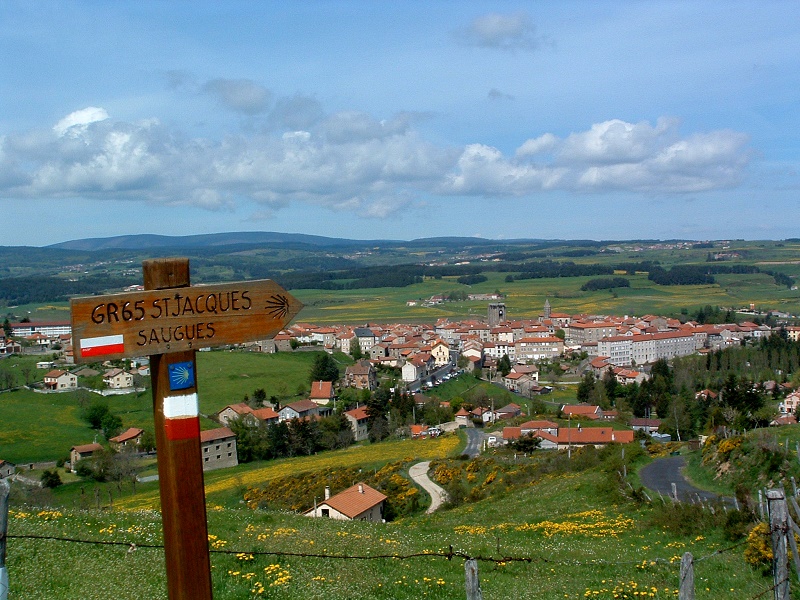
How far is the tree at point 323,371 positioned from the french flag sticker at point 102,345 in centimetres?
7097

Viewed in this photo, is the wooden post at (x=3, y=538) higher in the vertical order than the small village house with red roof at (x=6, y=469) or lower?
higher

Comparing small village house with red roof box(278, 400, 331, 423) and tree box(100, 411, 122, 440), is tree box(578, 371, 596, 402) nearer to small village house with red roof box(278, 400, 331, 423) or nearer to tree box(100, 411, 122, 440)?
small village house with red roof box(278, 400, 331, 423)

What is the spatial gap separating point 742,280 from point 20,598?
187585mm

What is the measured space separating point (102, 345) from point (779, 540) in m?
4.53

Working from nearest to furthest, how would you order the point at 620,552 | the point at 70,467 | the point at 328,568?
the point at 328,568, the point at 620,552, the point at 70,467

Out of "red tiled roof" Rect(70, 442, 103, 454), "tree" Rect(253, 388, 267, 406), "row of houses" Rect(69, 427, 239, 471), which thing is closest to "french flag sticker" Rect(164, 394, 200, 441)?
"row of houses" Rect(69, 427, 239, 471)

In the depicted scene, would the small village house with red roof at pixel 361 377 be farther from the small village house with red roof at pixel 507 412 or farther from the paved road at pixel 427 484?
the paved road at pixel 427 484

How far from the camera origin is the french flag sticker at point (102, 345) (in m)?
3.42

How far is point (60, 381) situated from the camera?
66.6m

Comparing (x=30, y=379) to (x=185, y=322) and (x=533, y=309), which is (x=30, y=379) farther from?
(x=533, y=309)

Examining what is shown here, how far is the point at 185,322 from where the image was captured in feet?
12.1

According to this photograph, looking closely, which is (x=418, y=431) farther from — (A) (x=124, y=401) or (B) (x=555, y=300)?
(B) (x=555, y=300)

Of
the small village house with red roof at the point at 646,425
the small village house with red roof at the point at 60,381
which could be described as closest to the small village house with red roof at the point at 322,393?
the small village house with red roof at the point at 60,381

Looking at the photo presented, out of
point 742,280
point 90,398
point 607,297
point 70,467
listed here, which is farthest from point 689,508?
point 742,280
